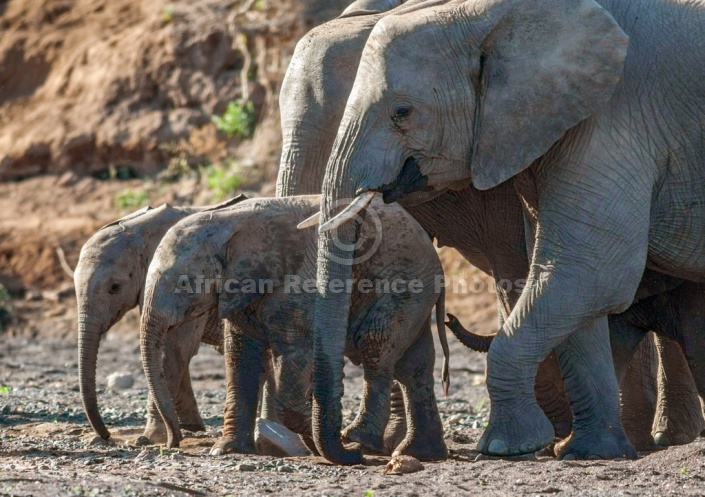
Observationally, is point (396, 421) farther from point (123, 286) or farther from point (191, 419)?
point (123, 286)

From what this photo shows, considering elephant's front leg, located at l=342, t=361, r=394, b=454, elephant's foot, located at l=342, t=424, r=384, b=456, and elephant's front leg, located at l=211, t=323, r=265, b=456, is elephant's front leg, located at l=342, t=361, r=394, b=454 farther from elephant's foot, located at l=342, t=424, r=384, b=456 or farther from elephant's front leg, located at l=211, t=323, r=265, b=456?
elephant's front leg, located at l=211, t=323, r=265, b=456

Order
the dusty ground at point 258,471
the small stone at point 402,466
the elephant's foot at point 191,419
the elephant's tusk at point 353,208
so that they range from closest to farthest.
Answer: the dusty ground at point 258,471 → the small stone at point 402,466 → the elephant's tusk at point 353,208 → the elephant's foot at point 191,419

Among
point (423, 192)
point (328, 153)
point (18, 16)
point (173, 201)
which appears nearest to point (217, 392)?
point (328, 153)

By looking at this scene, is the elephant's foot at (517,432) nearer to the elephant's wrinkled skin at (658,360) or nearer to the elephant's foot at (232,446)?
the elephant's wrinkled skin at (658,360)

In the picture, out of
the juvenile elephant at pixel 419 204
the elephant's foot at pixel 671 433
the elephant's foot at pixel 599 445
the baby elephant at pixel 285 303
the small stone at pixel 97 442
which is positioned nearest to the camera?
the elephant's foot at pixel 599 445

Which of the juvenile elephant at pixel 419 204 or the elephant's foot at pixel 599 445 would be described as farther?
the juvenile elephant at pixel 419 204

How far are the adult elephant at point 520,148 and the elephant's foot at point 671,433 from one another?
211 centimetres

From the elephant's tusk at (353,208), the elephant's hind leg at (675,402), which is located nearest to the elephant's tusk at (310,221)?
the elephant's tusk at (353,208)

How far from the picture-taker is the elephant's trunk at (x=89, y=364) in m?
8.43

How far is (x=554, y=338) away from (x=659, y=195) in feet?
3.27

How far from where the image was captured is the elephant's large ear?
7117 mm

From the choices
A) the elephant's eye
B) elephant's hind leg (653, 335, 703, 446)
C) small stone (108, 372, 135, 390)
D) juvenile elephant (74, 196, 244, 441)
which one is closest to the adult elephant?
the elephant's eye

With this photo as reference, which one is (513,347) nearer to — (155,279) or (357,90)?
(357,90)

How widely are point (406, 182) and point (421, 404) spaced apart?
1577 mm
